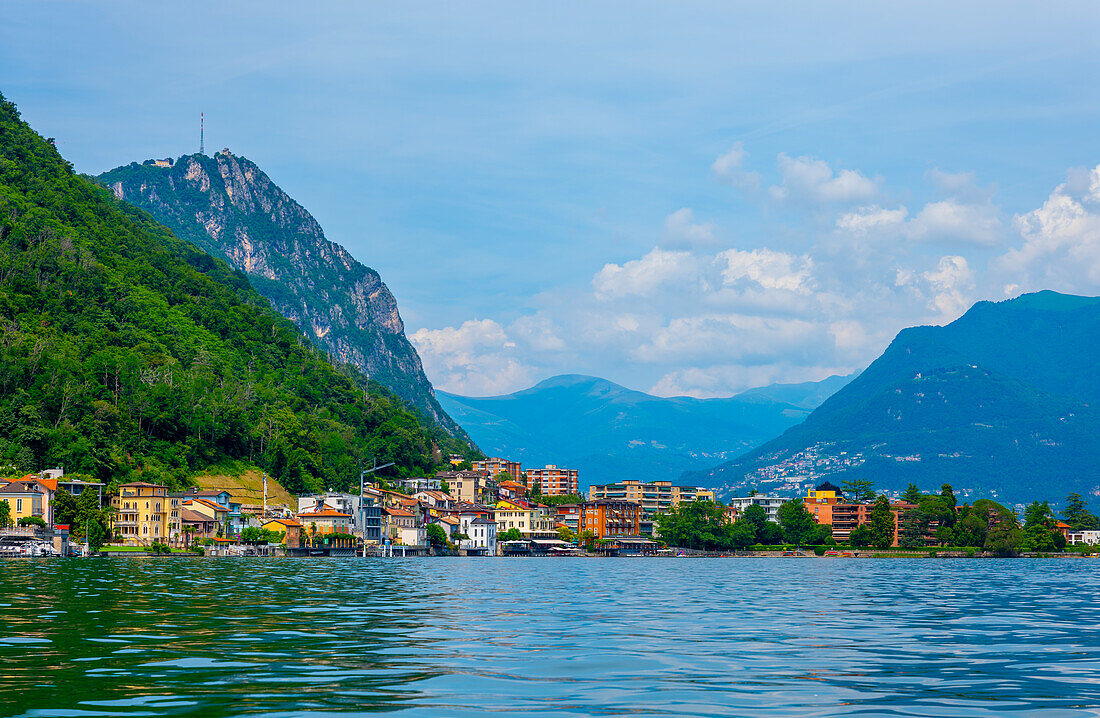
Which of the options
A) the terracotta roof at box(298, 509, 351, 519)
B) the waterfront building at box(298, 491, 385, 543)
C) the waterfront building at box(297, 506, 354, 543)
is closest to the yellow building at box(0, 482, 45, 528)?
the waterfront building at box(297, 506, 354, 543)

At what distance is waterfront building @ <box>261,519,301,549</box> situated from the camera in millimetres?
157750

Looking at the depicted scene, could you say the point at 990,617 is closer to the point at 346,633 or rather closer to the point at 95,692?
the point at 346,633

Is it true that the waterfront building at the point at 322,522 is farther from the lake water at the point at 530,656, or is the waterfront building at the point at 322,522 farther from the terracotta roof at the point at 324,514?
the lake water at the point at 530,656

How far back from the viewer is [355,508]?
594 ft

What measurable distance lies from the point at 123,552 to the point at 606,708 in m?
125

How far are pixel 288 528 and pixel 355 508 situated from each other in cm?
2222

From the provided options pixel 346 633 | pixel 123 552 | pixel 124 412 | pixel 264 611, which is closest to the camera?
pixel 346 633

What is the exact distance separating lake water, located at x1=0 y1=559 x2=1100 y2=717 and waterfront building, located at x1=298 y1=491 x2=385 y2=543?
129 metres

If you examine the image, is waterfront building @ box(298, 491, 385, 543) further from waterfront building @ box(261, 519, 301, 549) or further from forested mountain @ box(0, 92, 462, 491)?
waterfront building @ box(261, 519, 301, 549)

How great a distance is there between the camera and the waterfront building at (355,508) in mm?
177750

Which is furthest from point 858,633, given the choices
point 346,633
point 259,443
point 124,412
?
point 259,443

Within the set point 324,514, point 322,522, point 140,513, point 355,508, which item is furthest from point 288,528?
point 140,513

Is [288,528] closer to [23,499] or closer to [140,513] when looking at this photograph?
[140,513]

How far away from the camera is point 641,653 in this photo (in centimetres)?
2748
